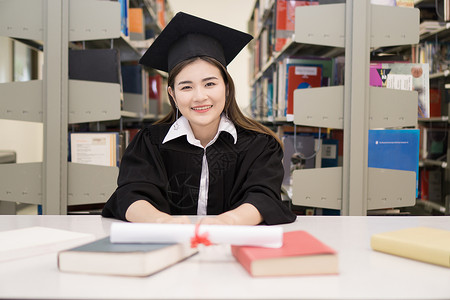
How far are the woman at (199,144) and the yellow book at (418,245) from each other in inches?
17.3

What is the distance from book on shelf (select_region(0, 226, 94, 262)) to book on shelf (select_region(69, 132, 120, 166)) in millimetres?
1398

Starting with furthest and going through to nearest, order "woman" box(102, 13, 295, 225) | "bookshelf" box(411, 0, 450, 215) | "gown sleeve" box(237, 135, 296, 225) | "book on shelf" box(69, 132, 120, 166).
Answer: "bookshelf" box(411, 0, 450, 215) → "book on shelf" box(69, 132, 120, 166) → "woman" box(102, 13, 295, 225) → "gown sleeve" box(237, 135, 296, 225)

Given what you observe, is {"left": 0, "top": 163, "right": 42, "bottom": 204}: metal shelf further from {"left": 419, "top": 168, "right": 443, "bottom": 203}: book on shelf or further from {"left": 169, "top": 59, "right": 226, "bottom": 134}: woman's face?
{"left": 419, "top": 168, "right": 443, "bottom": 203}: book on shelf

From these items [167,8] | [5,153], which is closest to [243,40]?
[5,153]

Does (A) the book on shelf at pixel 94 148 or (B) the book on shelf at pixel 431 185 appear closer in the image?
(A) the book on shelf at pixel 94 148

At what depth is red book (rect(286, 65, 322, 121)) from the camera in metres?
2.59

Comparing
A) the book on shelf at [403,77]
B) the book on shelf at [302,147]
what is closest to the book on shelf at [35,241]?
the book on shelf at [403,77]

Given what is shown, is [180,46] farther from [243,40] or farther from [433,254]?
[433,254]

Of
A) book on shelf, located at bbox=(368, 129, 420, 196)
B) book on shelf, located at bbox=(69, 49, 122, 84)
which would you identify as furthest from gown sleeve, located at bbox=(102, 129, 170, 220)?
book on shelf, located at bbox=(368, 129, 420, 196)

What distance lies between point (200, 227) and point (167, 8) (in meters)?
5.04

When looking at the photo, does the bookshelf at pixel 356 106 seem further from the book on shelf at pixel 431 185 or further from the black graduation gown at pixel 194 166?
the book on shelf at pixel 431 185

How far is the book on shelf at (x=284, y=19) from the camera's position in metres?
3.10

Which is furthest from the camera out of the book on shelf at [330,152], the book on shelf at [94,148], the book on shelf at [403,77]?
the book on shelf at [330,152]

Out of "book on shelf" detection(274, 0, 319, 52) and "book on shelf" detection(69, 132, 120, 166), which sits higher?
"book on shelf" detection(274, 0, 319, 52)
